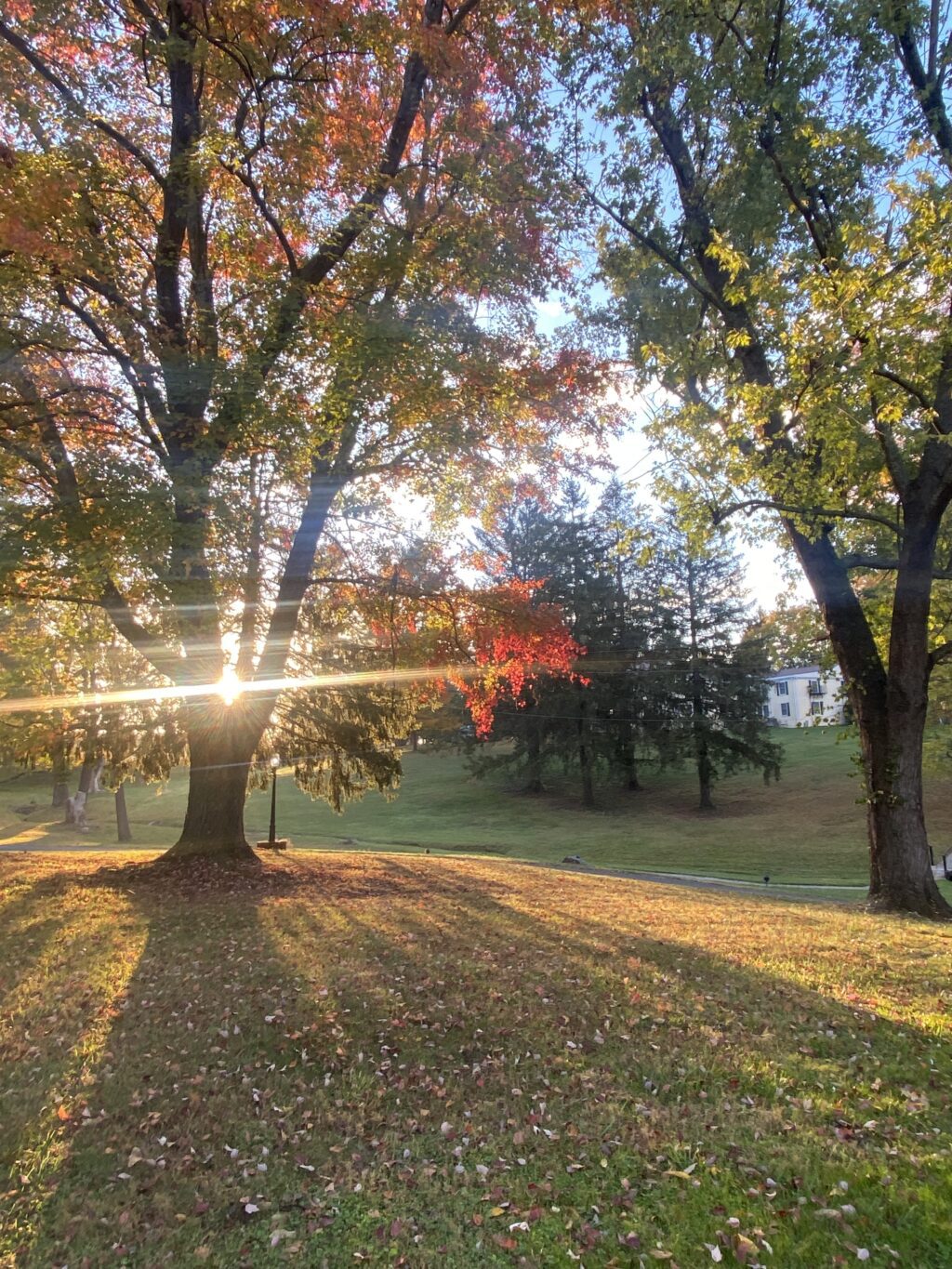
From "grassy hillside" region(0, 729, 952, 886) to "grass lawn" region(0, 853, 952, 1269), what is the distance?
49.7ft

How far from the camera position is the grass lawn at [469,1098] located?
120 inches

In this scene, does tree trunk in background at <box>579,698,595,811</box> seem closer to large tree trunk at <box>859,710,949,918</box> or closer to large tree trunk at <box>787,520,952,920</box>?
large tree trunk at <box>787,520,952,920</box>

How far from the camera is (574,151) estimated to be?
36.0ft

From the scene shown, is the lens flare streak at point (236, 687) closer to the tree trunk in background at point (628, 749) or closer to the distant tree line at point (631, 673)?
the distant tree line at point (631, 673)

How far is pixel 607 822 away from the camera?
3375 centimetres

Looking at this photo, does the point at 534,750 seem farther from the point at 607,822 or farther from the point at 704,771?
the point at 704,771

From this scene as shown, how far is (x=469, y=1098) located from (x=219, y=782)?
28.7 feet

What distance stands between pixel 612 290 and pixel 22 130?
8.66 meters

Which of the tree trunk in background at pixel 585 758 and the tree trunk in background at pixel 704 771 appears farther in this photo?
the tree trunk in background at pixel 585 758

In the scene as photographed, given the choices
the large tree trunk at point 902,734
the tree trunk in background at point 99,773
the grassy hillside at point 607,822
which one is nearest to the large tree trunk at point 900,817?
the large tree trunk at point 902,734

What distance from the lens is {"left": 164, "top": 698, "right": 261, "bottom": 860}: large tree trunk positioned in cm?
1149

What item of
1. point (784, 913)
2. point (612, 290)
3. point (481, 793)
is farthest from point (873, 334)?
point (481, 793)

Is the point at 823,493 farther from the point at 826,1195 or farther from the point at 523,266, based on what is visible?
the point at 826,1195

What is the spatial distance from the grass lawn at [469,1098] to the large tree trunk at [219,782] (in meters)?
4.17
